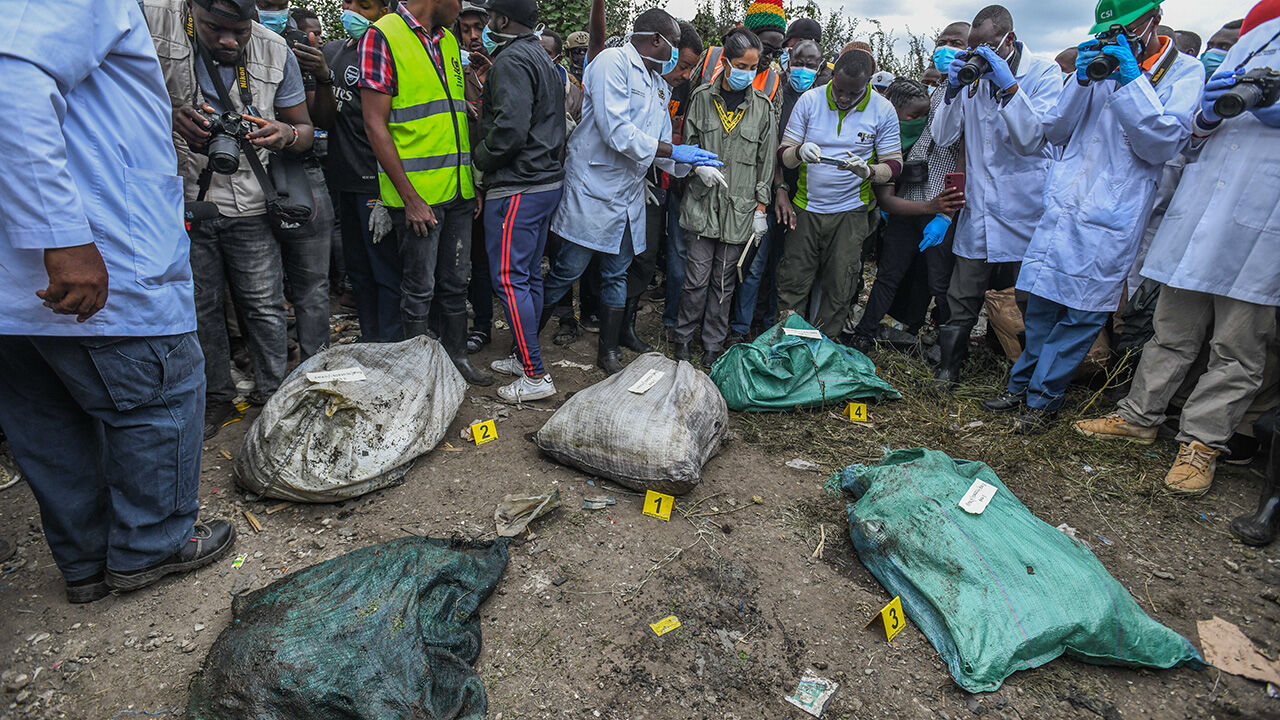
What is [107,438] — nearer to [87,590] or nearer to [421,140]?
[87,590]

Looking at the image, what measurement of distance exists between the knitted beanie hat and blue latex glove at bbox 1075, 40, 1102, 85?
2.37 metres

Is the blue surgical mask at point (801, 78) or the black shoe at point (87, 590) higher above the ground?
the blue surgical mask at point (801, 78)

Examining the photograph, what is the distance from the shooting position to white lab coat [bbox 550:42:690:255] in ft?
11.2

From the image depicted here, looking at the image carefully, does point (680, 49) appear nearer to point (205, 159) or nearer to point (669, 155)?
point (669, 155)

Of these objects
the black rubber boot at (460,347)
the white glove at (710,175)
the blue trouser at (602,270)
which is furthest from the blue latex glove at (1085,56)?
the black rubber boot at (460,347)

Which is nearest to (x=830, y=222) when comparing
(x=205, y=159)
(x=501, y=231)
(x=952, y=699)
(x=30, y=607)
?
(x=501, y=231)

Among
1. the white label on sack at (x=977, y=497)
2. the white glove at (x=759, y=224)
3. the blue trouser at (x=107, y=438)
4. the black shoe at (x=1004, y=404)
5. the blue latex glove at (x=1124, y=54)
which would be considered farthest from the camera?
the white glove at (x=759, y=224)

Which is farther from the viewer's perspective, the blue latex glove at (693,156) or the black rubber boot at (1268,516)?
the blue latex glove at (693,156)

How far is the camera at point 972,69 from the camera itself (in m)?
3.33

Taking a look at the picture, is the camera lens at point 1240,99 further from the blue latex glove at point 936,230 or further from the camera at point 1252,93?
the blue latex glove at point 936,230

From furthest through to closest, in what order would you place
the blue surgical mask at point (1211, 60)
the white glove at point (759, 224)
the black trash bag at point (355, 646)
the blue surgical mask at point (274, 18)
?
1. the blue surgical mask at point (1211, 60)
2. the white glove at point (759, 224)
3. the blue surgical mask at point (274, 18)
4. the black trash bag at point (355, 646)

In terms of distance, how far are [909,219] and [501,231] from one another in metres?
2.56

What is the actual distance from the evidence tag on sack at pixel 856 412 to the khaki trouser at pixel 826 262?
748 mm

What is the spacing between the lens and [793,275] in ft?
13.6
